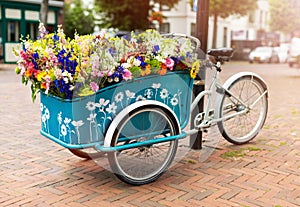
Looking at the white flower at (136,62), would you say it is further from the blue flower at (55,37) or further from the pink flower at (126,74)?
the blue flower at (55,37)

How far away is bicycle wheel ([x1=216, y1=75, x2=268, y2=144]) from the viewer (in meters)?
4.71

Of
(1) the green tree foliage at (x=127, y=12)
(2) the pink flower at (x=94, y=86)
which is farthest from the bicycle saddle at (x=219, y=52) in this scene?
(1) the green tree foliage at (x=127, y=12)

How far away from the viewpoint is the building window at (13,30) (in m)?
20.3

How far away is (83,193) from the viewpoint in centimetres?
341

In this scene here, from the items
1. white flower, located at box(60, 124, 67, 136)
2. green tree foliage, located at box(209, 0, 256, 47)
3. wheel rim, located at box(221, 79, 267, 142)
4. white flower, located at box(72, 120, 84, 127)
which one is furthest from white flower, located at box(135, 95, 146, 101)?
green tree foliage, located at box(209, 0, 256, 47)

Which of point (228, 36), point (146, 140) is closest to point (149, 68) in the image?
point (146, 140)

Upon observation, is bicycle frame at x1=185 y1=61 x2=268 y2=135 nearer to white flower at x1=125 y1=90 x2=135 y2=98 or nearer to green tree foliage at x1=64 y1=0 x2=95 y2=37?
white flower at x1=125 y1=90 x2=135 y2=98

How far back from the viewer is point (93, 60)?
10.6ft

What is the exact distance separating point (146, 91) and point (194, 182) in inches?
34.8

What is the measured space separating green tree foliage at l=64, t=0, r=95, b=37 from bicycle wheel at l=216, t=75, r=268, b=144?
25749 millimetres

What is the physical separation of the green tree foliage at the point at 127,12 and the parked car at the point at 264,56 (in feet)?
28.8

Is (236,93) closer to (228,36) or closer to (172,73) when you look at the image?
(172,73)

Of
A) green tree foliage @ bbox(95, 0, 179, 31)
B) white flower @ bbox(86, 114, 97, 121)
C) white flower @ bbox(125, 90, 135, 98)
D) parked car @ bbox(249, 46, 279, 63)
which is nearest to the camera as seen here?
white flower @ bbox(86, 114, 97, 121)

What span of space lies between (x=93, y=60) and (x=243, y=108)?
86.2 inches
